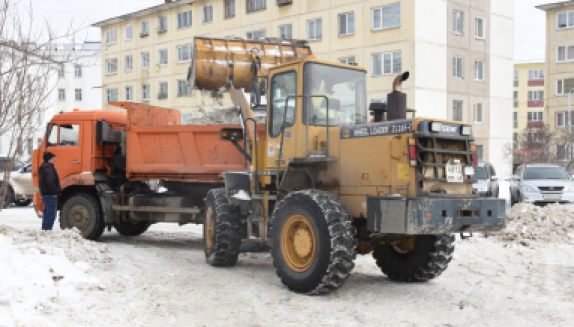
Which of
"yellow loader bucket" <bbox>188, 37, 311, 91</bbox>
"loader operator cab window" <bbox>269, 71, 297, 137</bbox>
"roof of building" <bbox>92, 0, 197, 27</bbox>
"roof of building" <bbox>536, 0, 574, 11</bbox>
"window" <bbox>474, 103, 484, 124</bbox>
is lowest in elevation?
"loader operator cab window" <bbox>269, 71, 297, 137</bbox>

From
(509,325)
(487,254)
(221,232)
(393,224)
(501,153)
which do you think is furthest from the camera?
(501,153)

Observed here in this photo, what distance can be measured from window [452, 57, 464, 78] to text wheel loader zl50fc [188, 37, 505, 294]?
27.2m

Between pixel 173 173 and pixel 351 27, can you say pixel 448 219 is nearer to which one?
pixel 173 173

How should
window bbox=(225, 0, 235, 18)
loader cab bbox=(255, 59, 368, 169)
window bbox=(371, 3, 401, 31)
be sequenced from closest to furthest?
loader cab bbox=(255, 59, 368, 169) → window bbox=(371, 3, 401, 31) → window bbox=(225, 0, 235, 18)

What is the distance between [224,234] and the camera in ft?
33.4

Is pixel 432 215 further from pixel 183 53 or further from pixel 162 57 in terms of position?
pixel 162 57

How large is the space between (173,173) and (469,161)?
665cm

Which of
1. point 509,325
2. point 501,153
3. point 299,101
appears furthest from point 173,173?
point 501,153

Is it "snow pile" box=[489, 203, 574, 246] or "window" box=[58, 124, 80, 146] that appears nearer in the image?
"snow pile" box=[489, 203, 574, 246]

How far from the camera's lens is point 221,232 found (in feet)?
33.3

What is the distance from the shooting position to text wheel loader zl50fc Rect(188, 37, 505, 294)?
7.73 meters

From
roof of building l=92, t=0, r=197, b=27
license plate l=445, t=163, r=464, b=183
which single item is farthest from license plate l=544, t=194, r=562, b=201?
roof of building l=92, t=0, r=197, b=27

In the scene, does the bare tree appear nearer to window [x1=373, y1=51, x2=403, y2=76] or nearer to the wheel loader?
the wheel loader

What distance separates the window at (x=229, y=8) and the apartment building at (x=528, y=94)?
180 feet
